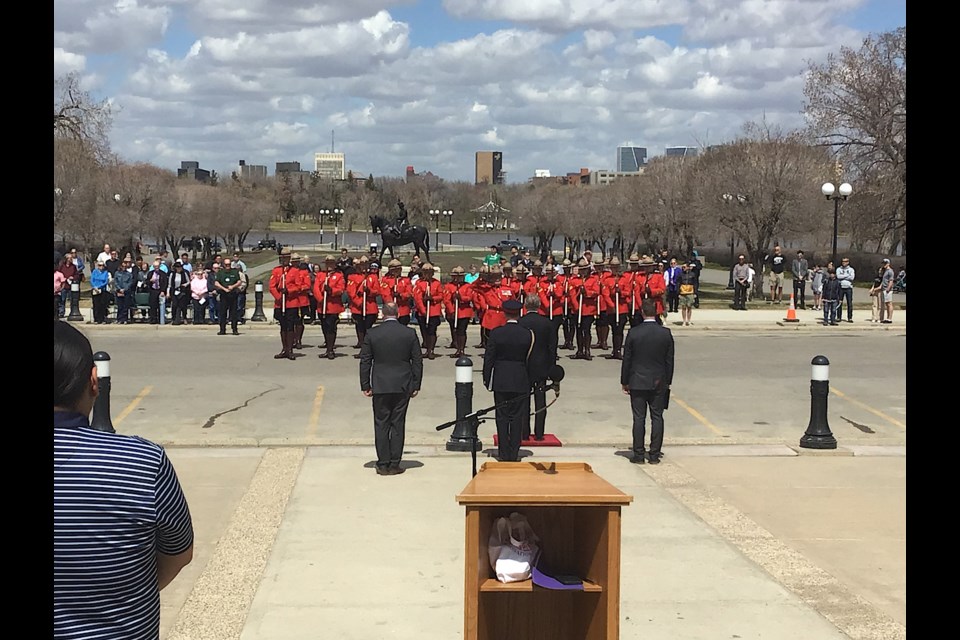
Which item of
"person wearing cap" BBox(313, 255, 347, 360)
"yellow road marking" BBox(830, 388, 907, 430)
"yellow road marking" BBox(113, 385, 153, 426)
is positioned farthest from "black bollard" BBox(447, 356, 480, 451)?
"person wearing cap" BBox(313, 255, 347, 360)

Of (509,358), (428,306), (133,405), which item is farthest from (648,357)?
(428,306)

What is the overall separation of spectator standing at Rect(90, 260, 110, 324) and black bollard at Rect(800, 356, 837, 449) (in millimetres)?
19368

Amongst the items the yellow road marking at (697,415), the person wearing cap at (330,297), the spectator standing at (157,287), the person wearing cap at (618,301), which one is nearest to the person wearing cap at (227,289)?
the spectator standing at (157,287)

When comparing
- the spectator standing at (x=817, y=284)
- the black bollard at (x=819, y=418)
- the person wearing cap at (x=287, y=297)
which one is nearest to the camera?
the black bollard at (x=819, y=418)

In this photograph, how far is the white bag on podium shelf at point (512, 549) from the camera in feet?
16.8

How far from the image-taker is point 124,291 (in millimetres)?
28141

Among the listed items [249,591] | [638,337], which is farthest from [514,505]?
[638,337]

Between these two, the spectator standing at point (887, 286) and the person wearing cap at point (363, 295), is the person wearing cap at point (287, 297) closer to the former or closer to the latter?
Result: the person wearing cap at point (363, 295)

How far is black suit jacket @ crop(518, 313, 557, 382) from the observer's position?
491 inches

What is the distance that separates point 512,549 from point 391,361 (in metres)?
6.69

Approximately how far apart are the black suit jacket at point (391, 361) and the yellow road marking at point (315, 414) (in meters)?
2.80

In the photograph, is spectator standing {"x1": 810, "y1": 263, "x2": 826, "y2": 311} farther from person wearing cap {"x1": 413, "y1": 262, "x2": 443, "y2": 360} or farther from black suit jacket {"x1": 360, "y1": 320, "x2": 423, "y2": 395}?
black suit jacket {"x1": 360, "y1": 320, "x2": 423, "y2": 395}

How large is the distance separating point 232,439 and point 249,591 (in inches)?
243
